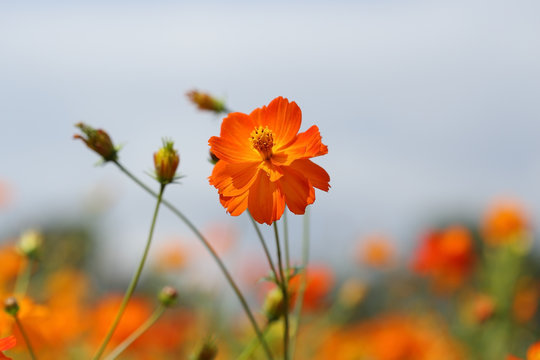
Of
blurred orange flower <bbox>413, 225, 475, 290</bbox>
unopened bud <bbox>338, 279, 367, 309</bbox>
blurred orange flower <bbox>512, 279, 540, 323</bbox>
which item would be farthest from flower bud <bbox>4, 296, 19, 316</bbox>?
blurred orange flower <bbox>512, 279, 540, 323</bbox>

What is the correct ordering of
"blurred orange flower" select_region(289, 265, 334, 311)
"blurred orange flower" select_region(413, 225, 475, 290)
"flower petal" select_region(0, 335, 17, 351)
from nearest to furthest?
"flower petal" select_region(0, 335, 17, 351) → "blurred orange flower" select_region(289, 265, 334, 311) → "blurred orange flower" select_region(413, 225, 475, 290)

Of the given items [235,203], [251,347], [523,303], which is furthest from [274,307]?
[523,303]

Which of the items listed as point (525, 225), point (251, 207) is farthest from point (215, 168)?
point (525, 225)

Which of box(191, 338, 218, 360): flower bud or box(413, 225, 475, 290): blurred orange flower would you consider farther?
box(413, 225, 475, 290): blurred orange flower

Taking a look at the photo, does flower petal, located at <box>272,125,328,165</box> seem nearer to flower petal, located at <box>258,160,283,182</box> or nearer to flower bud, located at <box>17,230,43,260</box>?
flower petal, located at <box>258,160,283,182</box>

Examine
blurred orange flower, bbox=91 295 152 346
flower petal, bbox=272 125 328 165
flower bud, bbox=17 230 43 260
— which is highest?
flower petal, bbox=272 125 328 165

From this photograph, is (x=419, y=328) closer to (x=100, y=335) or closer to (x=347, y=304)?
(x=347, y=304)

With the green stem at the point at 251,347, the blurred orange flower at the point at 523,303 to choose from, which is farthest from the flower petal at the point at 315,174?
the blurred orange flower at the point at 523,303
